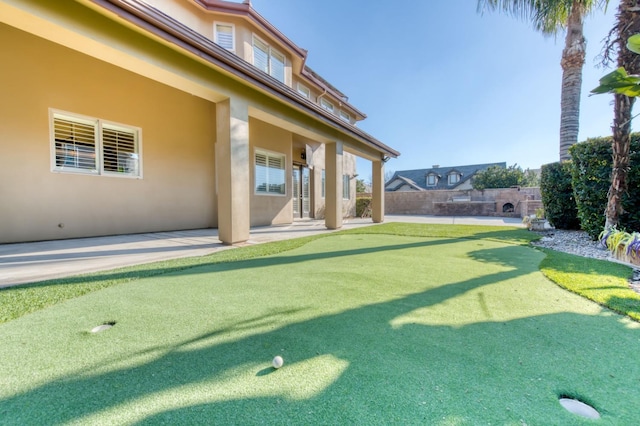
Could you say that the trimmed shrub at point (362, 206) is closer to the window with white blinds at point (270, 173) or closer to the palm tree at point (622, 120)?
the window with white blinds at point (270, 173)

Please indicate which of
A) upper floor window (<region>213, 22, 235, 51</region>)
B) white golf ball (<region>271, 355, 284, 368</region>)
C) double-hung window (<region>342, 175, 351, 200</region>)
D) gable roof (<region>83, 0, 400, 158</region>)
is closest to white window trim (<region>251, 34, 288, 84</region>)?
upper floor window (<region>213, 22, 235, 51</region>)

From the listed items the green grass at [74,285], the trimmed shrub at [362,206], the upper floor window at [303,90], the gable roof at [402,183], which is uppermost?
the upper floor window at [303,90]

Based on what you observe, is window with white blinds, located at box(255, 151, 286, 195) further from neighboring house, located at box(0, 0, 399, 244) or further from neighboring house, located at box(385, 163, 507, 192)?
neighboring house, located at box(385, 163, 507, 192)

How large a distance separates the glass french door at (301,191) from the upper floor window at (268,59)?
5009 mm

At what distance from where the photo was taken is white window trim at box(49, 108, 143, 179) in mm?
6734

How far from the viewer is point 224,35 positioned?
1038 centimetres

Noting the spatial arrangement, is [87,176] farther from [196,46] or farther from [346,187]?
[346,187]

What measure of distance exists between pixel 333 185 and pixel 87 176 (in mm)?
7746

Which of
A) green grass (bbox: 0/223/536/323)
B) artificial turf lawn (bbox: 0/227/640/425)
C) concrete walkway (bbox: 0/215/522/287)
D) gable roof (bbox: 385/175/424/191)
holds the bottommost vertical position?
artificial turf lawn (bbox: 0/227/640/425)

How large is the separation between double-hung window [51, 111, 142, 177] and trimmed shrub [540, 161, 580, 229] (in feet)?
46.7

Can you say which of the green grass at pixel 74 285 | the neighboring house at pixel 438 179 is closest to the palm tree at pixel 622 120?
the green grass at pixel 74 285

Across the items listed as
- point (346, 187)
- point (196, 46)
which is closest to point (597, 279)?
point (196, 46)

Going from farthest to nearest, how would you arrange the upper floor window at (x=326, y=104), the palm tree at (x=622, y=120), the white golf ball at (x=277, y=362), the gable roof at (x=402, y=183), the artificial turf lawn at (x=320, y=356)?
the gable roof at (x=402, y=183)
the upper floor window at (x=326, y=104)
the palm tree at (x=622, y=120)
the white golf ball at (x=277, y=362)
the artificial turf lawn at (x=320, y=356)

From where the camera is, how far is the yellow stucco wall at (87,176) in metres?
6.19
